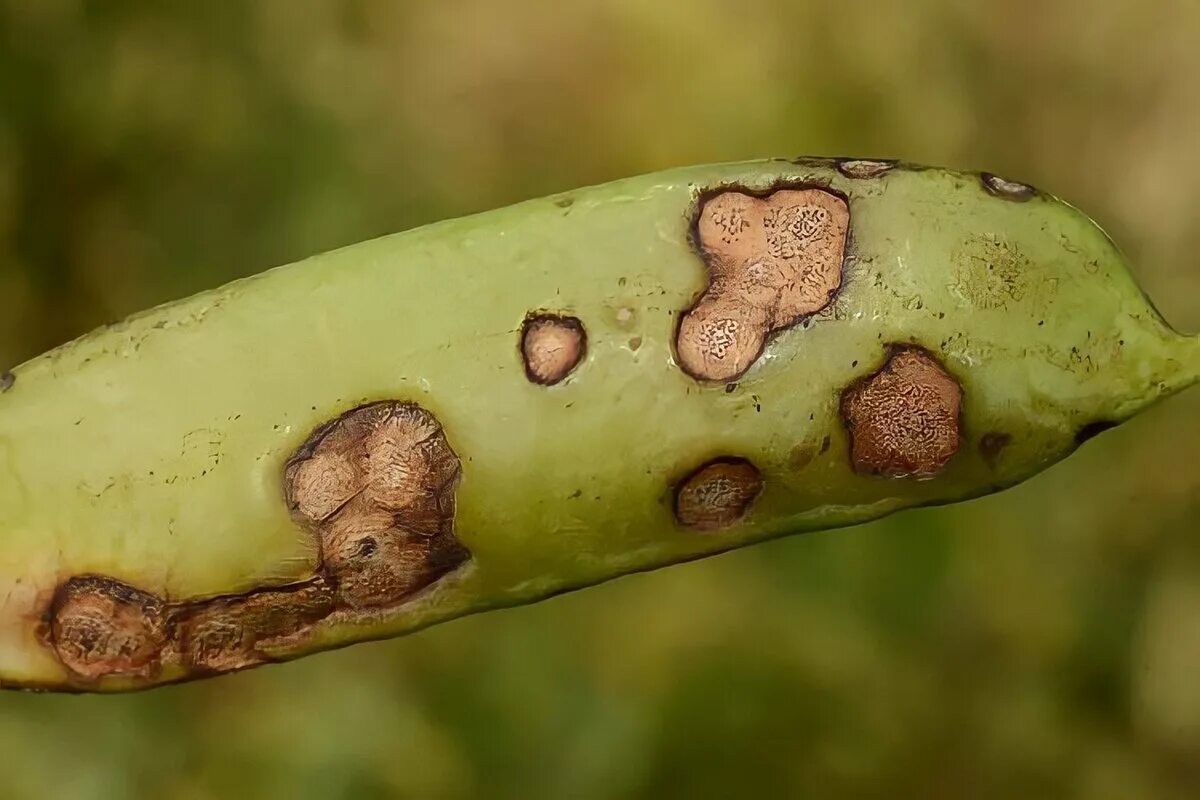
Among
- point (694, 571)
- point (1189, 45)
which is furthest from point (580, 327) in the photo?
point (1189, 45)

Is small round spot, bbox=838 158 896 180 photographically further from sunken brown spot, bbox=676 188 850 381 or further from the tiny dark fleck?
the tiny dark fleck

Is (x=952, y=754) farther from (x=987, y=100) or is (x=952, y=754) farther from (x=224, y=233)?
(x=224, y=233)

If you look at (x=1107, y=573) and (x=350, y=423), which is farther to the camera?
(x=1107, y=573)

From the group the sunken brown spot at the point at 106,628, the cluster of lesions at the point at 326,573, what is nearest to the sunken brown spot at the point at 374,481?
the cluster of lesions at the point at 326,573

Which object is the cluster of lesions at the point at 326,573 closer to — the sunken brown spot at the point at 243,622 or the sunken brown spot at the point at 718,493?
the sunken brown spot at the point at 243,622

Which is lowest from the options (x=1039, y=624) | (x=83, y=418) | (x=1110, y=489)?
(x=1039, y=624)

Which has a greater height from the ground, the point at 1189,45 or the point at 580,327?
the point at 1189,45

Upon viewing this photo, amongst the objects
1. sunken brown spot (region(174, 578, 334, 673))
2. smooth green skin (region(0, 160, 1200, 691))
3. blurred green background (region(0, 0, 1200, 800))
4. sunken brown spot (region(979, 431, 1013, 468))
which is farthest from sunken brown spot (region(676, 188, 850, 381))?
blurred green background (region(0, 0, 1200, 800))
